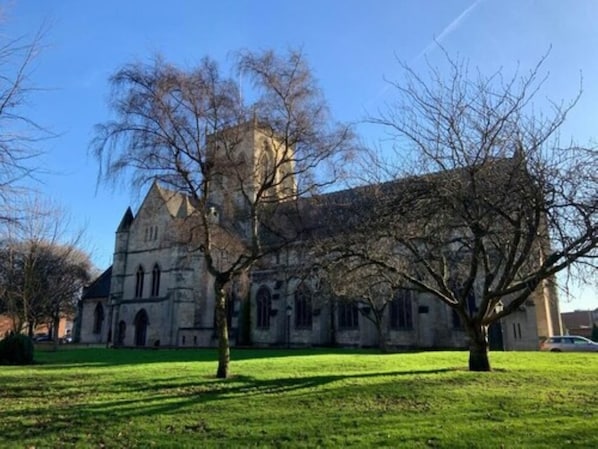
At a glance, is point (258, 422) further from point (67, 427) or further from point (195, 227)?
point (195, 227)

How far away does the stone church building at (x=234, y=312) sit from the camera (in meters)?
34.2

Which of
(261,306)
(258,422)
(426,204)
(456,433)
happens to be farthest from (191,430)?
(261,306)

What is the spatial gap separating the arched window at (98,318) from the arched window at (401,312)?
3213cm

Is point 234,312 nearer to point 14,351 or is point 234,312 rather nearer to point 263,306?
point 263,306

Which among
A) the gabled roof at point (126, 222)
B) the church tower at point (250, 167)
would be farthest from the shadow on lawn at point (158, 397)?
the gabled roof at point (126, 222)

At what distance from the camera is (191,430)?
822cm

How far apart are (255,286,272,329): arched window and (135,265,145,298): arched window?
12.3m

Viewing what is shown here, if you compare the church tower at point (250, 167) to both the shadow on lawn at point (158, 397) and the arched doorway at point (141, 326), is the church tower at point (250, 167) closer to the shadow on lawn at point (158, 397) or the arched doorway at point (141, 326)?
the shadow on lawn at point (158, 397)

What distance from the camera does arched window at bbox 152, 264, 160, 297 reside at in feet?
151

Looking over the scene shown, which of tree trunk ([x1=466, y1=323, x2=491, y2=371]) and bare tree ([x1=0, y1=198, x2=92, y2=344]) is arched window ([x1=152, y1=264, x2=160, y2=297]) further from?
tree trunk ([x1=466, y1=323, x2=491, y2=371])

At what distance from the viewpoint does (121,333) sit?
46.4 metres

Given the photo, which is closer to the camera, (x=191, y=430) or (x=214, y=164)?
(x=191, y=430)

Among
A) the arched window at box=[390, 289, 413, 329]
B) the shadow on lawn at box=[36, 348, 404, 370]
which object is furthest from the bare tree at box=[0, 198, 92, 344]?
the arched window at box=[390, 289, 413, 329]

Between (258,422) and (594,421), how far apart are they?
222 inches
